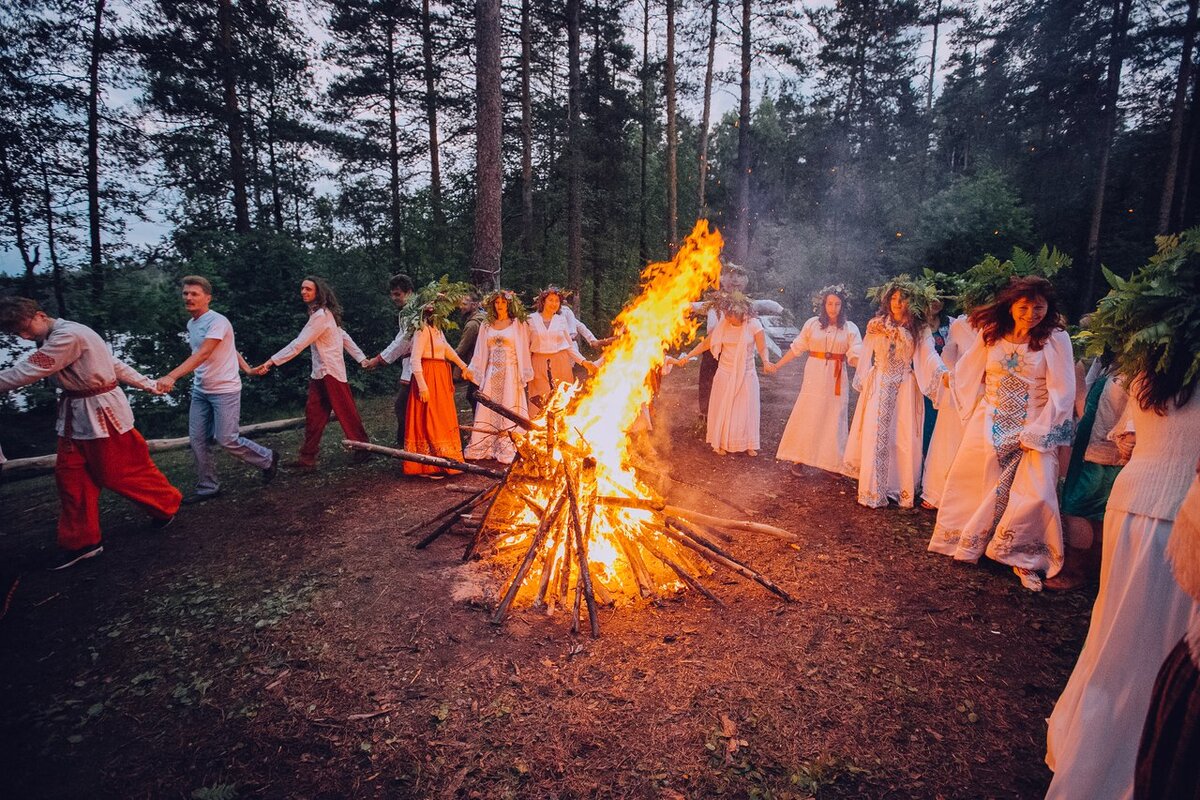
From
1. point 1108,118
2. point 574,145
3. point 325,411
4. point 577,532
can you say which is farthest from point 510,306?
point 1108,118

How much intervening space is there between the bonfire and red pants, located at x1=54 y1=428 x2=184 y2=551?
2.22 meters

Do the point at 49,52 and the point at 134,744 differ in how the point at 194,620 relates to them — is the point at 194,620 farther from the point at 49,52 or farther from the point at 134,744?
the point at 49,52

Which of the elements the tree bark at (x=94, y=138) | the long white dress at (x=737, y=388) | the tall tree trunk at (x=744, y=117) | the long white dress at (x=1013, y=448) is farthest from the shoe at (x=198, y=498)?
the tall tree trunk at (x=744, y=117)

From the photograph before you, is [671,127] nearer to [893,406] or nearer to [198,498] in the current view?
[893,406]

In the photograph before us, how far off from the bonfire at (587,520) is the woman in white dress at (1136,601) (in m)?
1.92

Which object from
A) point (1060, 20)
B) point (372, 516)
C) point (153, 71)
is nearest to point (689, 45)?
point (1060, 20)

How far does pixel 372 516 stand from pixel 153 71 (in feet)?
49.7

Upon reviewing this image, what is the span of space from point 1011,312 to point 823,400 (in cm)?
284

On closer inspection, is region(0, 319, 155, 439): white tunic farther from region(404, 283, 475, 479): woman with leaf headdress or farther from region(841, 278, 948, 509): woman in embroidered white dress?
region(841, 278, 948, 509): woman in embroidered white dress

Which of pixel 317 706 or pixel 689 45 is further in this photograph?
pixel 689 45

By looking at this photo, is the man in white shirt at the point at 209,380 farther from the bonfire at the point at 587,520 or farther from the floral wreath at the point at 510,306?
the floral wreath at the point at 510,306

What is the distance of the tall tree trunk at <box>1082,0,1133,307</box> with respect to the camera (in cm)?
1870

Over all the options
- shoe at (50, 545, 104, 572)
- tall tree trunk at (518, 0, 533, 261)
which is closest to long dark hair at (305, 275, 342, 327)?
shoe at (50, 545, 104, 572)

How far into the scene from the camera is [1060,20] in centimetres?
1988
